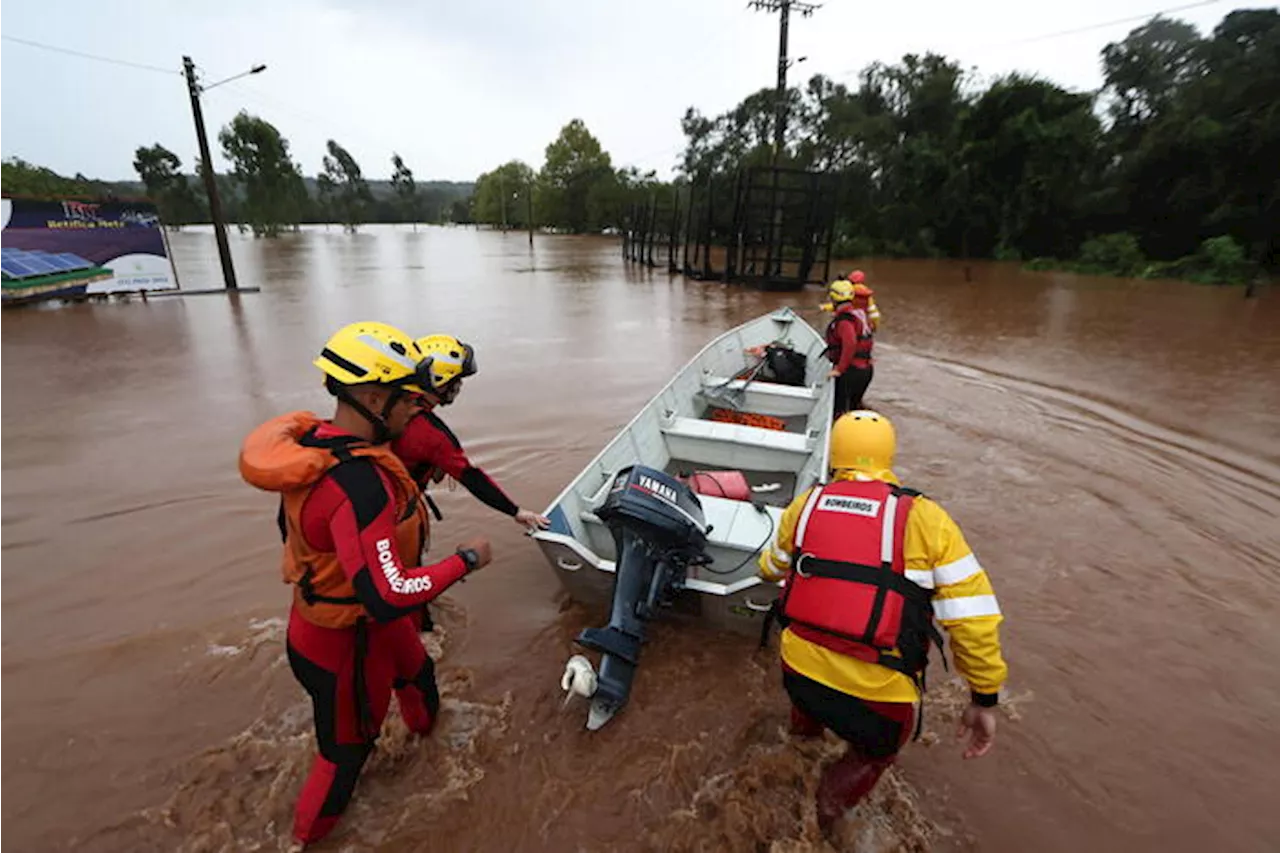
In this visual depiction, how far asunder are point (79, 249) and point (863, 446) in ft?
61.5

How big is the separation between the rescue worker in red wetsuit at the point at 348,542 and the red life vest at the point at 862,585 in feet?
3.69

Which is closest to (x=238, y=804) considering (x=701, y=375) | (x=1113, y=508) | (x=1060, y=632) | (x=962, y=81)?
(x=1060, y=632)

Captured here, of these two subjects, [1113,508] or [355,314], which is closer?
[1113,508]

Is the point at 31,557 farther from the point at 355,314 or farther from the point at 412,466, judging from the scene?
the point at 355,314

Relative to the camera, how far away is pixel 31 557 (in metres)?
4.31

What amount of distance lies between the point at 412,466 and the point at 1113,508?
5666 mm

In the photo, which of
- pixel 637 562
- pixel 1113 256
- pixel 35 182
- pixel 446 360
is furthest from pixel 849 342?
pixel 35 182

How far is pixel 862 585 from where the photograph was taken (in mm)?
1833

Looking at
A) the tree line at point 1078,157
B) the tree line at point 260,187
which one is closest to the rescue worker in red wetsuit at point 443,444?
the tree line at point 1078,157

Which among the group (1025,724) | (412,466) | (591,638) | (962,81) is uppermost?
(962,81)

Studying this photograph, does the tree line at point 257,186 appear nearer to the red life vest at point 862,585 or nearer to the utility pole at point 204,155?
the utility pole at point 204,155

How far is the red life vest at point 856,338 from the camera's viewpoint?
6023 mm

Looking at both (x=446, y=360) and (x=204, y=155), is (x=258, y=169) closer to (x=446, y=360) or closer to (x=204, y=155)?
(x=204, y=155)

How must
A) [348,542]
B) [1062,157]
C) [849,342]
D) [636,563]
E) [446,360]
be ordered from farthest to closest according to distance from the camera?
[1062,157], [849,342], [636,563], [446,360], [348,542]
